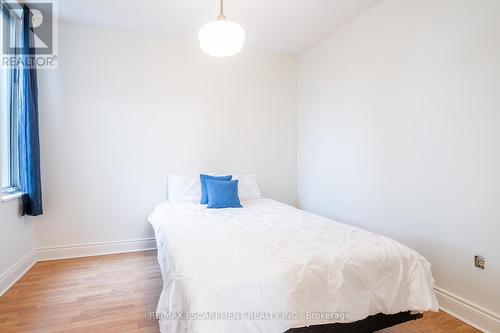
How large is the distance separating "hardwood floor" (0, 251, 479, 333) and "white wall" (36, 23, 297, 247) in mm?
542

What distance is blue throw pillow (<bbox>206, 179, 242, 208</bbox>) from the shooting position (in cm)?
293

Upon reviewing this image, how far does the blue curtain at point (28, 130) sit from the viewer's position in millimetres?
2545

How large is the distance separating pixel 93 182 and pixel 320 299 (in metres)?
2.82

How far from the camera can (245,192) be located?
350 centimetres

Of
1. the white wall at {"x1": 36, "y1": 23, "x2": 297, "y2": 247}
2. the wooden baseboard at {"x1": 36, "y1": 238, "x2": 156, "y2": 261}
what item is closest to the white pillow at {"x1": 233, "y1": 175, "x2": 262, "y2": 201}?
the white wall at {"x1": 36, "y1": 23, "x2": 297, "y2": 247}

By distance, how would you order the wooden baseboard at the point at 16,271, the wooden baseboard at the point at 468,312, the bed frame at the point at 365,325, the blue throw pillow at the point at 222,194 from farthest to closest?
the blue throw pillow at the point at 222,194 < the wooden baseboard at the point at 16,271 < the wooden baseboard at the point at 468,312 < the bed frame at the point at 365,325

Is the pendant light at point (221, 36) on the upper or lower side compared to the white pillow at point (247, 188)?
upper

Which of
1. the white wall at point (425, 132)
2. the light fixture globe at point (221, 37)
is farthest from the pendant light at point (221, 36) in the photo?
the white wall at point (425, 132)

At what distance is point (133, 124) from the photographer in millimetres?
3246

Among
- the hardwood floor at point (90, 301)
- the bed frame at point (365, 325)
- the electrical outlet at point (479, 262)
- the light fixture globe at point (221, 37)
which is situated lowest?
the hardwood floor at point (90, 301)

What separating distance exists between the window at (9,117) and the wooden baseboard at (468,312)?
3764 millimetres

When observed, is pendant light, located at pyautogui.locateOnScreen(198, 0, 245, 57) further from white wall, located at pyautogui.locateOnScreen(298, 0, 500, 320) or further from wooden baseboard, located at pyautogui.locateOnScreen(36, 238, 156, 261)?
wooden baseboard, located at pyautogui.locateOnScreen(36, 238, 156, 261)

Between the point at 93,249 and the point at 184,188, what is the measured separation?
4.06 feet

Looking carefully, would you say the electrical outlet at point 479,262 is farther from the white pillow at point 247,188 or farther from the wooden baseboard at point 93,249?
Answer: the wooden baseboard at point 93,249
